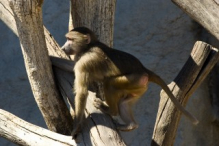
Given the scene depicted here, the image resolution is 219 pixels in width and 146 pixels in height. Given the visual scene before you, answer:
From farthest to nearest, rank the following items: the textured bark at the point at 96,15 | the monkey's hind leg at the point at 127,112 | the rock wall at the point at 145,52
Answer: the rock wall at the point at 145,52 → the textured bark at the point at 96,15 → the monkey's hind leg at the point at 127,112

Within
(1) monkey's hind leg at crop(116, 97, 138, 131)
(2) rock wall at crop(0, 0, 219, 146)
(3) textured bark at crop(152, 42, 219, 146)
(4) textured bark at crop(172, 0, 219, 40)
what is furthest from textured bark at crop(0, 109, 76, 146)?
(2) rock wall at crop(0, 0, 219, 146)

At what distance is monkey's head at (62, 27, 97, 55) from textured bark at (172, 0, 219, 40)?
1182 millimetres

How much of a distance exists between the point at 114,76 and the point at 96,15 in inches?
22.4

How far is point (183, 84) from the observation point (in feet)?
14.9

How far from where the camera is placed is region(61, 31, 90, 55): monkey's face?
14.5ft

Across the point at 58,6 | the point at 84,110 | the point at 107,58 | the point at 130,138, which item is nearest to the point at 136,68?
the point at 107,58

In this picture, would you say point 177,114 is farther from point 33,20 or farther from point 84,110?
point 33,20

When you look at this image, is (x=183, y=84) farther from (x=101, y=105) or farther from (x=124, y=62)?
(x=101, y=105)

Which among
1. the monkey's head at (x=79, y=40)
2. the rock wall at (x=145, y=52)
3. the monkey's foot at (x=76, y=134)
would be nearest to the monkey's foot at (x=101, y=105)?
the monkey's foot at (x=76, y=134)

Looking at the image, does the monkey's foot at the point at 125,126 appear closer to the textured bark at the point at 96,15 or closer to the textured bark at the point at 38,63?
the textured bark at the point at 38,63

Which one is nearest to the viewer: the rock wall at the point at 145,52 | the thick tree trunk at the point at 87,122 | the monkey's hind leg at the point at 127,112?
the thick tree trunk at the point at 87,122

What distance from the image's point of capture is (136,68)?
4.31 m

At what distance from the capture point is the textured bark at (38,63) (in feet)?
12.7

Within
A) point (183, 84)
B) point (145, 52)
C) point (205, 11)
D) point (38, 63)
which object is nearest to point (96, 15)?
point (38, 63)
